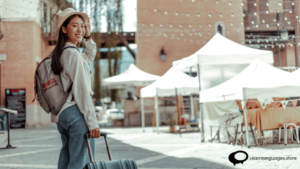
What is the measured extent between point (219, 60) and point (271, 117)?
1993 mm

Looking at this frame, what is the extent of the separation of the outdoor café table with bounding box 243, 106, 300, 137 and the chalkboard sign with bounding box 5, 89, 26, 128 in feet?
40.7

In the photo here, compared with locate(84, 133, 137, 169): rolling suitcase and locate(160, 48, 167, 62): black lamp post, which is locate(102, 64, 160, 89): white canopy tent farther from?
locate(84, 133, 137, 169): rolling suitcase

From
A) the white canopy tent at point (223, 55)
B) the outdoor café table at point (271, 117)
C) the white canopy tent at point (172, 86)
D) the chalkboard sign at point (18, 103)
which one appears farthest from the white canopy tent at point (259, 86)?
the chalkboard sign at point (18, 103)

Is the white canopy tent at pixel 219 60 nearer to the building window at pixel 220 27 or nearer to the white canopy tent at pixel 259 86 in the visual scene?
the white canopy tent at pixel 259 86

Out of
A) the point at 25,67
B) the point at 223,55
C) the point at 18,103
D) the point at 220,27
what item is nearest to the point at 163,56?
the point at 220,27

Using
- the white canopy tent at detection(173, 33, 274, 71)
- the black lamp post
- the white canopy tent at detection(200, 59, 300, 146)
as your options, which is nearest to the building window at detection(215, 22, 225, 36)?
the black lamp post

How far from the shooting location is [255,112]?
7.79 metres

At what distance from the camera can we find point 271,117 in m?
7.78

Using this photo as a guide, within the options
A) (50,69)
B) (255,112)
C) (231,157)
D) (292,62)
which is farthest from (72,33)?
(292,62)

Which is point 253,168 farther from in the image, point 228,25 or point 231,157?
point 228,25

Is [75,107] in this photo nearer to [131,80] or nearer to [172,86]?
[172,86]

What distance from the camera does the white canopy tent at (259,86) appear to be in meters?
7.31

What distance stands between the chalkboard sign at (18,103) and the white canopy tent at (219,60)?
9.90 m

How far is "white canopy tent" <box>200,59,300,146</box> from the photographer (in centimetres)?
731
